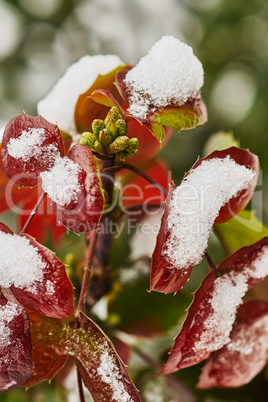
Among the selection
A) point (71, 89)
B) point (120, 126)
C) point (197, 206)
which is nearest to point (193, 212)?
point (197, 206)

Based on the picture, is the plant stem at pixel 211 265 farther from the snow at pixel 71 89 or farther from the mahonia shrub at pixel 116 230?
the snow at pixel 71 89

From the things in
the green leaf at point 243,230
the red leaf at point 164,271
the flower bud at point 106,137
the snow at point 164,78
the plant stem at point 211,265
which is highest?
the snow at point 164,78

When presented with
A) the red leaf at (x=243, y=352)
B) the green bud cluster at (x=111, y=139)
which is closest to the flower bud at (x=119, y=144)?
the green bud cluster at (x=111, y=139)

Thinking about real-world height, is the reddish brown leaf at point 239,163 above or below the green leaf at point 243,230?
above

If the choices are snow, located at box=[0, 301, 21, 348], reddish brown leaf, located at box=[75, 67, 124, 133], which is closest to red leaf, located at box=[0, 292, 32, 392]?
snow, located at box=[0, 301, 21, 348]

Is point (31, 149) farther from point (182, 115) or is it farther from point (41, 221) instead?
point (41, 221)

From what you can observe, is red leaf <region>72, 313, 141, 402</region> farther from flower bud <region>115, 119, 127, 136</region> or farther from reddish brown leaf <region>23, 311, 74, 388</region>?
flower bud <region>115, 119, 127, 136</region>
